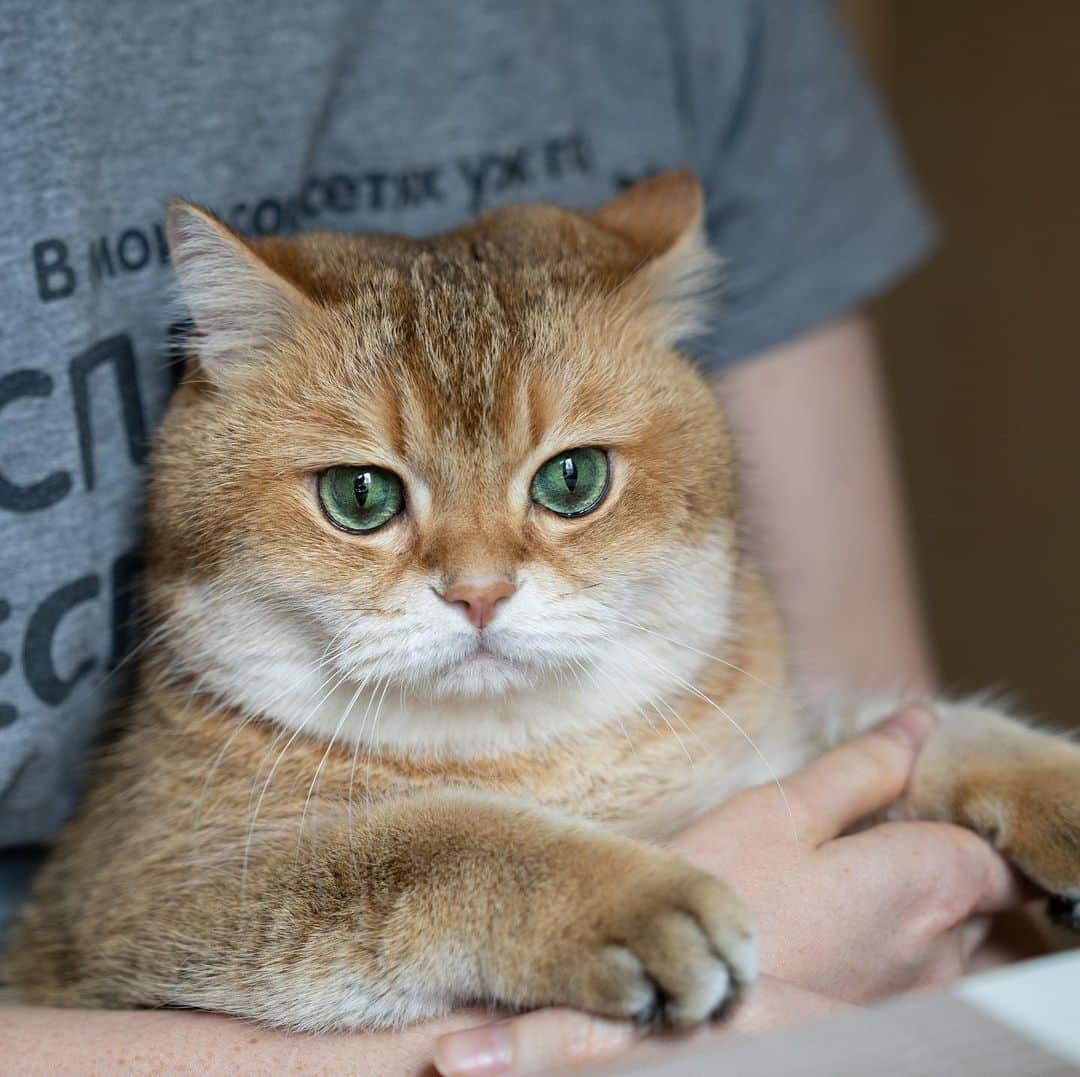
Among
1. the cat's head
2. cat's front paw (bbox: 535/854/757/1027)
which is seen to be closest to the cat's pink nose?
the cat's head

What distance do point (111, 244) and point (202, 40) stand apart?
0.78ft

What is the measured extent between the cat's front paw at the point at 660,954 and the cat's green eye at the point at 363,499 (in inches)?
13.6

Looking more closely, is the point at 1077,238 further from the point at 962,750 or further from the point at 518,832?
the point at 518,832

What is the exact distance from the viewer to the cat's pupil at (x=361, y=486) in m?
0.99

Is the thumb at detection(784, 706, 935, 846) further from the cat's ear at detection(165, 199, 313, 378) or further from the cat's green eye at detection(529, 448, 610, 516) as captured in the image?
the cat's ear at detection(165, 199, 313, 378)

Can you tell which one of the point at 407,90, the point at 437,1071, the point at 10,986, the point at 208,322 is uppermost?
the point at 407,90

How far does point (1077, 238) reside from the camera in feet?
8.05

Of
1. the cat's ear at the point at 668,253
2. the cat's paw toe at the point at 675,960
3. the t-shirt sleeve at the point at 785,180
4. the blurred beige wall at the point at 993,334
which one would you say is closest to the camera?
the cat's paw toe at the point at 675,960

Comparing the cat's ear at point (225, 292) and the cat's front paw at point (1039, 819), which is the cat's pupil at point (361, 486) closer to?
the cat's ear at point (225, 292)

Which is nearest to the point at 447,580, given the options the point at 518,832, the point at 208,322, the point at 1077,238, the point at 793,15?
the point at 518,832

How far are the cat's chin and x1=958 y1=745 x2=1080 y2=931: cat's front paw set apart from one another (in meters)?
0.49

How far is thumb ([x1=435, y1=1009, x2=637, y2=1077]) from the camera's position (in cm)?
82

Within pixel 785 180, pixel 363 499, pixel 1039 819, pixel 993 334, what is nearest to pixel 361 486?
pixel 363 499

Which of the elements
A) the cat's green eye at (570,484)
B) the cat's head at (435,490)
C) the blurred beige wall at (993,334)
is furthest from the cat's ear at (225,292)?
the blurred beige wall at (993,334)
